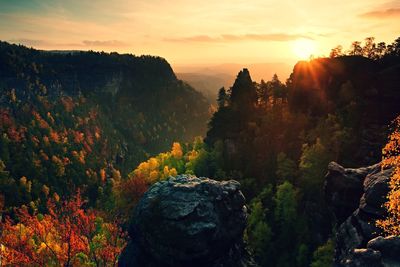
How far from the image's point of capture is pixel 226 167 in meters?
95.3

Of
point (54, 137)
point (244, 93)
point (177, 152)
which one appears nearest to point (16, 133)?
point (54, 137)

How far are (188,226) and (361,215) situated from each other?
18468 mm

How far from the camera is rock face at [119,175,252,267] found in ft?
141

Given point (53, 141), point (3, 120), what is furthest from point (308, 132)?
point (3, 120)

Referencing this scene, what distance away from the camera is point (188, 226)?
43188 mm

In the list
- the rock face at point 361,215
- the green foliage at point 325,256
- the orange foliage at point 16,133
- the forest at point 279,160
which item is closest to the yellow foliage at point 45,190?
the forest at point 279,160

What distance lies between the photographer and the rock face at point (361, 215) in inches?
1029

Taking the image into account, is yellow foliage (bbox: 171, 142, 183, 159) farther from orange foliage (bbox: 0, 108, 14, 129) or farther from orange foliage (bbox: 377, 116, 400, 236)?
orange foliage (bbox: 0, 108, 14, 129)

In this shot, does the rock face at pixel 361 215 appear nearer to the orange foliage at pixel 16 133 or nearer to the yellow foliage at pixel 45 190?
the yellow foliage at pixel 45 190

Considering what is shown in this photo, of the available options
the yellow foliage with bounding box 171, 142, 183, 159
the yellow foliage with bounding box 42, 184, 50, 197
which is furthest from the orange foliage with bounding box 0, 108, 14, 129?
the yellow foliage with bounding box 171, 142, 183, 159

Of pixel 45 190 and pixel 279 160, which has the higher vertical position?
pixel 279 160

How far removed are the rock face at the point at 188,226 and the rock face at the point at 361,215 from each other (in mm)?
12166

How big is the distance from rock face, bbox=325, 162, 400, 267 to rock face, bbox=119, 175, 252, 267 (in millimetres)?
12166

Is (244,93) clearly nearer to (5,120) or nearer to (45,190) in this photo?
(45,190)
